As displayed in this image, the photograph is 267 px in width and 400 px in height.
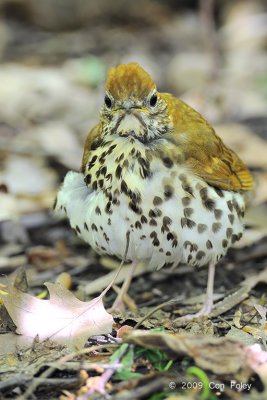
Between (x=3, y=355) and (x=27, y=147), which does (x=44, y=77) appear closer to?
(x=27, y=147)

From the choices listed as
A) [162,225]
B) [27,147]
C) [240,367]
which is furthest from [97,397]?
[27,147]

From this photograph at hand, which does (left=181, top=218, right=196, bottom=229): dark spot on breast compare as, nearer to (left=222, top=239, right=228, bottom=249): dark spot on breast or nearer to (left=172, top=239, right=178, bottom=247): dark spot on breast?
(left=172, top=239, right=178, bottom=247): dark spot on breast

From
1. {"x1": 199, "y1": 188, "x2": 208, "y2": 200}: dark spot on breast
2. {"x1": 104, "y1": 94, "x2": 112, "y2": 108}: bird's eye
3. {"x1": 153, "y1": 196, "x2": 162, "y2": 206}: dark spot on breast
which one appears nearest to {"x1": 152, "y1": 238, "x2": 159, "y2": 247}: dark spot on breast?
{"x1": 153, "y1": 196, "x2": 162, "y2": 206}: dark spot on breast

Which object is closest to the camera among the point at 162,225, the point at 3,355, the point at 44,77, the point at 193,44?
the point at 3,355

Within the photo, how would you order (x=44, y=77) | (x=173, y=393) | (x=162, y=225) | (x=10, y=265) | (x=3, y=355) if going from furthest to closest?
(x=44, y=77) < (x=10, y=265) < (x=162, y=225) < (x=3, y=355) < (x=173, y=393)

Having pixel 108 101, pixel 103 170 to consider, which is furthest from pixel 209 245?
pixel 108 101

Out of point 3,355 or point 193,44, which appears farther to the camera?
point 193,44

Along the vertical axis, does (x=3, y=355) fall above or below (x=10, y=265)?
below
